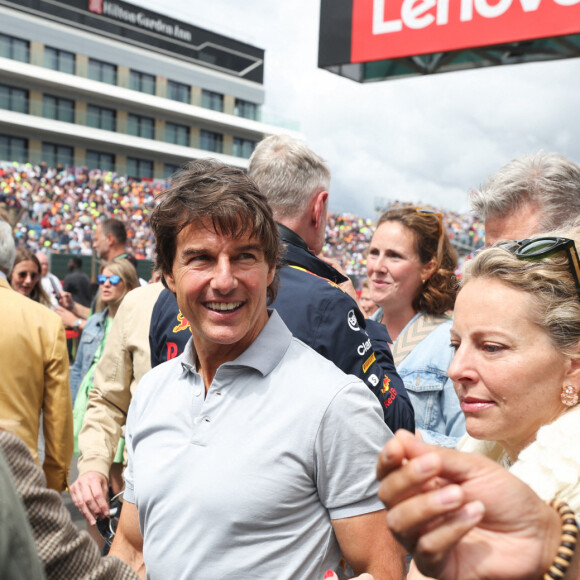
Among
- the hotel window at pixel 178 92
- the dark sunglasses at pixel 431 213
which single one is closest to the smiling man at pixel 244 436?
the dark sunglasses at pixel 431 213

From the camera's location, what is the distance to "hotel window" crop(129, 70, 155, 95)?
4488cm

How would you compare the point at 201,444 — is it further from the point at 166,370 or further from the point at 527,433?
the point at 527,433

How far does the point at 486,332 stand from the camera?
57.5 inches

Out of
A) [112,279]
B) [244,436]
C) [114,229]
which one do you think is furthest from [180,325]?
[114,229]

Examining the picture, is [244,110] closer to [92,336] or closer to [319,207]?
[92,336]

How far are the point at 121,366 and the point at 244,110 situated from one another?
163ft

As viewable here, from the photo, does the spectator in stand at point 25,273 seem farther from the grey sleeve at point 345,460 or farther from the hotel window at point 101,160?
the hotel window at point 101,160

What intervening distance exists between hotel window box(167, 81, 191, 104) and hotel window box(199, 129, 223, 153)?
2.65m

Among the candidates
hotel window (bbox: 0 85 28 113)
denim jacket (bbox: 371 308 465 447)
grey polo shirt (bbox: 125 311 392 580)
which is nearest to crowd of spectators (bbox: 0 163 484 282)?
hotel window (bbox: 0 85 28 113)

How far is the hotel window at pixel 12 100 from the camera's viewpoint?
38250 mm

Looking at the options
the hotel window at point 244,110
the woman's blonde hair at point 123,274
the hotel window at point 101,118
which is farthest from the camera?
the hotel window at point 244,110

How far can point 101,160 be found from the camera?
4322cm

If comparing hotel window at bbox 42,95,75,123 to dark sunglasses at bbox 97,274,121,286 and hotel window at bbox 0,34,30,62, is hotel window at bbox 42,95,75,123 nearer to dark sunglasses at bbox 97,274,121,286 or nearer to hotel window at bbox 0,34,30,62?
hotel window at bbox 0,34,30,62

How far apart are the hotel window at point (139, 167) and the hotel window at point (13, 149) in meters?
7.11
